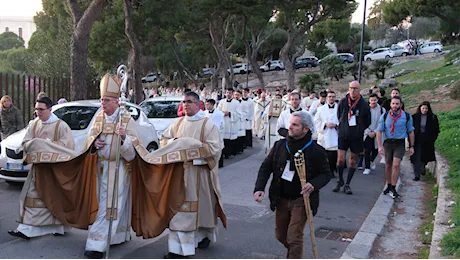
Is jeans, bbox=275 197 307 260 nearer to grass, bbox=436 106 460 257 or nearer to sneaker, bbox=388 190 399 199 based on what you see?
grass, bbox=436 106 460 257

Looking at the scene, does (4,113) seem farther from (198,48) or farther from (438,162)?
(198,48)

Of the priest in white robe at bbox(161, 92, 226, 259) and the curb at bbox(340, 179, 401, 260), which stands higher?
the priest in white robe at bbox(161, 92, 226, 259)

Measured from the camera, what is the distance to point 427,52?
54781mm

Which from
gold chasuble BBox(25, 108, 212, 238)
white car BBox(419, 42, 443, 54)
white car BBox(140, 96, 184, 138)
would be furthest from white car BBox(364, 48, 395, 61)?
gold chasuble BBox(25, 108, 212, 238)

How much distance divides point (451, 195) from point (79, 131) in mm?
6631

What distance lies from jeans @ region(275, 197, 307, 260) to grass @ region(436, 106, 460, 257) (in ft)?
5.73

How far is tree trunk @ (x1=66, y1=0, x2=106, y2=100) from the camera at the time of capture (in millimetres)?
16250

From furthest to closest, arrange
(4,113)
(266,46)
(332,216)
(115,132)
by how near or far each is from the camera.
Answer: (266,46) < (4,113) < (332,216) < (115,132)

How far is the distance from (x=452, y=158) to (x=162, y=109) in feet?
23.8

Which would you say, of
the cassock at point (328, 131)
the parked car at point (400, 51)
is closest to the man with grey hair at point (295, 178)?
the cassock at point (328, 131)

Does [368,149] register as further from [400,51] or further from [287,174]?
[400,51]

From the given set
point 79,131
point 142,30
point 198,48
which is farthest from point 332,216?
point 198,48

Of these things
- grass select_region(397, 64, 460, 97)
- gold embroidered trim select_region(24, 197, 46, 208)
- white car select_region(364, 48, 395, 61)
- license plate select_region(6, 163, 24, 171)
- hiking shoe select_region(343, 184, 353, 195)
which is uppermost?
white car select_region(364, 48, 395, 61)

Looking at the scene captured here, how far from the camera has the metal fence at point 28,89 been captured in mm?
15125
